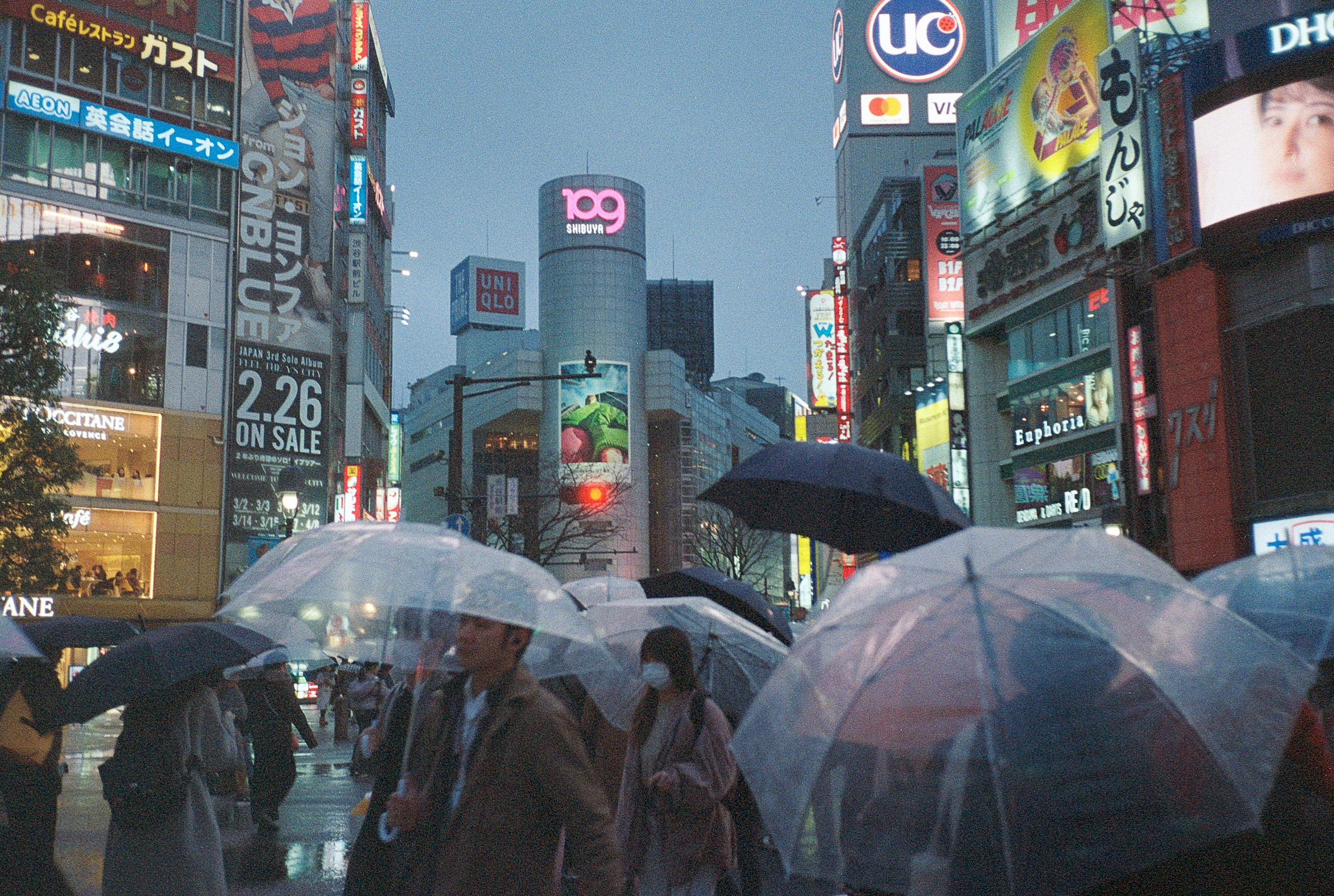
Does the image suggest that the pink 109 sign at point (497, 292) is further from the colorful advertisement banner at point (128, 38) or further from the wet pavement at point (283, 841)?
the wet pavement at point (283, 841)

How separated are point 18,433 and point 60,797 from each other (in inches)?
460

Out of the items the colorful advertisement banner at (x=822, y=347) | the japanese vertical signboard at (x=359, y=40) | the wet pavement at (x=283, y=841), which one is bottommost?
the wet pavement at (x=283, y=841)

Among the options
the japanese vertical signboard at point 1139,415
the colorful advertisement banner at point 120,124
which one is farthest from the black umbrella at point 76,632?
the colorful advertisement banner at point 120,124

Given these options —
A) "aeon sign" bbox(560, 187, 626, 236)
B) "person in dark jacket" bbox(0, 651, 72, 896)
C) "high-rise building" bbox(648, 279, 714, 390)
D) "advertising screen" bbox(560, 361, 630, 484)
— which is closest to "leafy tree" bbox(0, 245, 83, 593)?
"person in dark jacket" bbox(0, 651, 72, 896)

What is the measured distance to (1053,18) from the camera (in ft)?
147

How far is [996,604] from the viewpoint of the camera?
344 centimetres

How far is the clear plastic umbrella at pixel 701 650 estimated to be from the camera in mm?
7250

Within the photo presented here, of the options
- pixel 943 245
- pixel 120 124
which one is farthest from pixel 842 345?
pixel 120 124

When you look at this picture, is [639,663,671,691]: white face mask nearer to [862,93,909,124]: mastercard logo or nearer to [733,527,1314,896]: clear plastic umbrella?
[733,527,1314,896]: clear plastic umbrella

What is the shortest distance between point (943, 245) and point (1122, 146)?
1873cm

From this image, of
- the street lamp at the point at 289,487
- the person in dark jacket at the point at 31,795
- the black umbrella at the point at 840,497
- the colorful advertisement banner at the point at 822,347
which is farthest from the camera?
the colorful advertisement banner at the point at 822,347

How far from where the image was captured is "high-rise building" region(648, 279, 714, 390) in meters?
168

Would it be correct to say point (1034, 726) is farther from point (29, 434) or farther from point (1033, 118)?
point (1033, 118)

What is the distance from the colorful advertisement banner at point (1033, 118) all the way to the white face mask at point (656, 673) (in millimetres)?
35036
